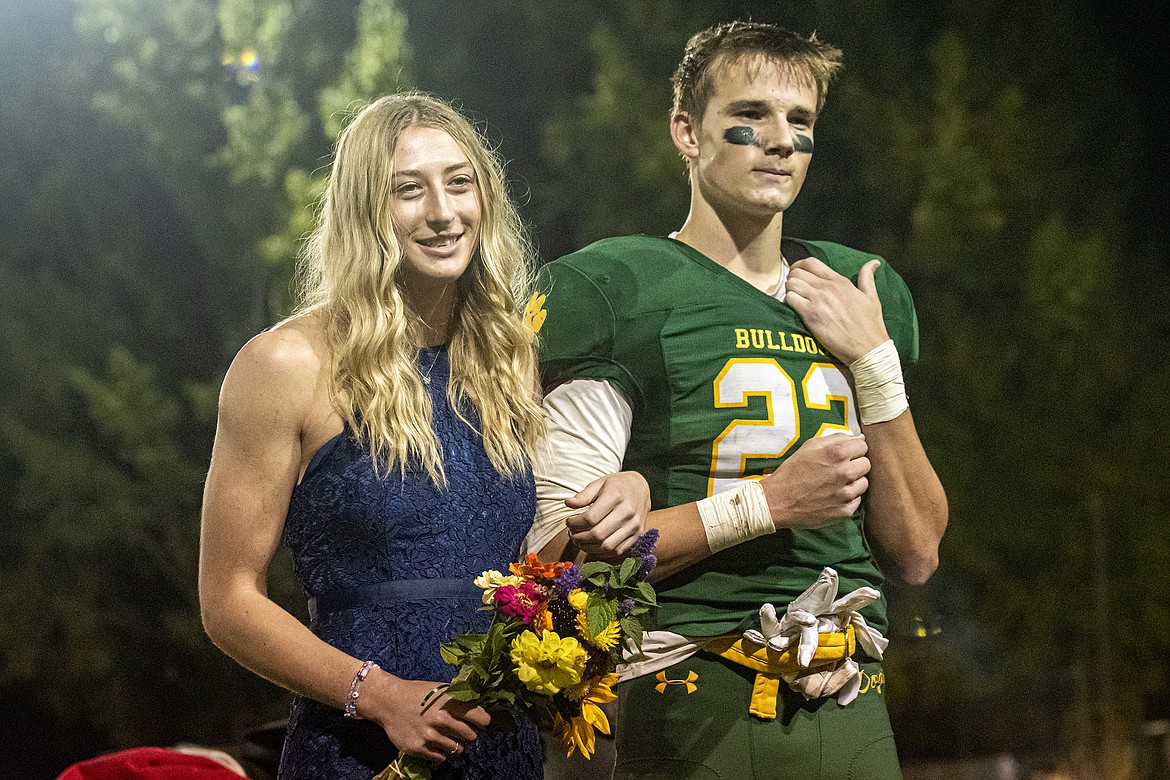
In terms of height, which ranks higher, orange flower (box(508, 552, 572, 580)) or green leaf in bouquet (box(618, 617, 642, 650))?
orange flower (box(508, 552, 572, 580))

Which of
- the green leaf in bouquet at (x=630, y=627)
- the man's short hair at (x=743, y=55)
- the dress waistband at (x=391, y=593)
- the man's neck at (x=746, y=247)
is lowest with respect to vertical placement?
the green leaf in bouquet at (x=630, y=627)

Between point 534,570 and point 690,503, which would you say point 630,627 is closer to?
point 534,570

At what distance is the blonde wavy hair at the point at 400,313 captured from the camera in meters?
1.75

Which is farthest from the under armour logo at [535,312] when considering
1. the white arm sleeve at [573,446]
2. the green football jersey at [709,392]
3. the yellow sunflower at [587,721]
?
the yellow sunflower at [587,721]

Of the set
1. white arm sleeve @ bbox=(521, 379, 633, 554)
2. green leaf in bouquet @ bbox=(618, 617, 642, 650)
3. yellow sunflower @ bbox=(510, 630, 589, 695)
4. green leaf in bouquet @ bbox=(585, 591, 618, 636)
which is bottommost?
yellow sunflower @ bbox=(510, 630, 589, 695)

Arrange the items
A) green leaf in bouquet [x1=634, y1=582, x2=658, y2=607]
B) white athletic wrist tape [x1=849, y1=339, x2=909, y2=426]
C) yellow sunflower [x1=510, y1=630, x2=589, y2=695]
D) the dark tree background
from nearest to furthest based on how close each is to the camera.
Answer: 1. yellow sunflower [x1=510, y1=630, x2=589, y2=695]
2. green leaf in bouquet [x1=634, y1=582, x2=658, y2=607]
3. white athletic wrist tape [x1=849, y1=339, x2=909, y2=426]
4. the dark tree background

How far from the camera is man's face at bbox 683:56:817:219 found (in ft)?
7.00

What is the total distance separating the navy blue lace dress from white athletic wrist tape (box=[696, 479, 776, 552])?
342 mm

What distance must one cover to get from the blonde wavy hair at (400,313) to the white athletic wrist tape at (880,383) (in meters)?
0.52

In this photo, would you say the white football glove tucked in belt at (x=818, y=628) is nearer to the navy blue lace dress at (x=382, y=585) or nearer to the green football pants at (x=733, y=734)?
the green football pants at (x=733, y=734)

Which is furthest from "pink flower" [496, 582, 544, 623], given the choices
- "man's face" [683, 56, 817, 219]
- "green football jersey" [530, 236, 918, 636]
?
"man's face" [683, 56, 817, 219]

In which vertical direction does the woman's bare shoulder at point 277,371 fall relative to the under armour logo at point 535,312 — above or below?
Result: below

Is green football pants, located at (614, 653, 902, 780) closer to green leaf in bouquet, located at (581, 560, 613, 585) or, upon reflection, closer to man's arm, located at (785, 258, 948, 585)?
man's arm, located at (785, 258, 948, 585)

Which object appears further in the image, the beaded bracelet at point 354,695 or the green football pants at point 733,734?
the green football pants at point 733,734
